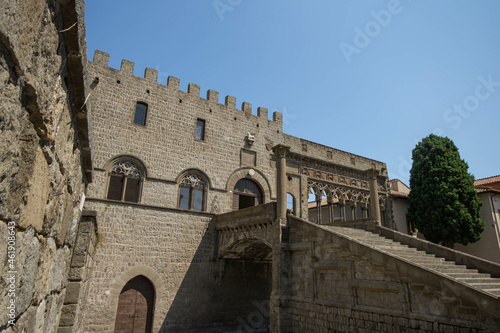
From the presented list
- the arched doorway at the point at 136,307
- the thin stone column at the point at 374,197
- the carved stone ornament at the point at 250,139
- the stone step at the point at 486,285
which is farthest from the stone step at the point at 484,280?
the carved stone ornament at the point at 250,139

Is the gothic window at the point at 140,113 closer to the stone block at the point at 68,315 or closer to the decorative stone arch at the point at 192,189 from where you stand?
the decorative stone arch at the point at 192,189

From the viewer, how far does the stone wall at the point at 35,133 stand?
1.39 meters

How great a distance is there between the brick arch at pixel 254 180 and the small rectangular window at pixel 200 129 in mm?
2542

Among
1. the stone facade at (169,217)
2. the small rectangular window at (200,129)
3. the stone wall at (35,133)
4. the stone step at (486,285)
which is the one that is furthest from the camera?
the small rectangular window at (200,129)

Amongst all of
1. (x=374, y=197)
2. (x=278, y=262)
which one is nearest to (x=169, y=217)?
(x=278, y=262)

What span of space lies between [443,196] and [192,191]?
14.5 m

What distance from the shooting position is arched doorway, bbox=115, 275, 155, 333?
12.8 meters

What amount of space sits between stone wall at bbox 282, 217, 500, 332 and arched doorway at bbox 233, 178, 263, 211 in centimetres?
590

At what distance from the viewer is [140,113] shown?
1534 cm

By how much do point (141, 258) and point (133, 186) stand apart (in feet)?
10.3

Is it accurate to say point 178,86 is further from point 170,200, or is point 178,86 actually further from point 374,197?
point 374,197

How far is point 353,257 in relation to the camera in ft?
29.0

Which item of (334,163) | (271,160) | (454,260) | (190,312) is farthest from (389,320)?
(334,163)

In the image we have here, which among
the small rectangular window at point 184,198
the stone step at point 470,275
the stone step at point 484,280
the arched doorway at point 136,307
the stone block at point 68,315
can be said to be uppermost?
the small rectangular window at point 184,198
